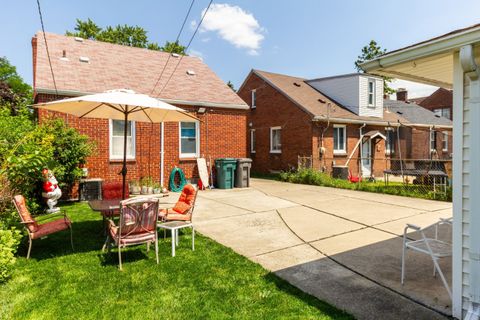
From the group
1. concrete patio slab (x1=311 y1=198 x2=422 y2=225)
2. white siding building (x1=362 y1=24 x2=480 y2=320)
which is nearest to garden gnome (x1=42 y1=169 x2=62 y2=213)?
concrete patio slab (x1=311 y1=198 x2=422 y2=225)

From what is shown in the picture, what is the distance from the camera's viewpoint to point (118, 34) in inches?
1380

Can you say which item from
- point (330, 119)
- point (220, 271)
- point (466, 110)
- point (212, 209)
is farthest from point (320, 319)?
point (330, 119)

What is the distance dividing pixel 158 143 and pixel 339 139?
11597mm

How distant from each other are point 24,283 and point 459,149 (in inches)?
226

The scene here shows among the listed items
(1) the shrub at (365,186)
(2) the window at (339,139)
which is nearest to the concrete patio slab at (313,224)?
(1) the shrub at (365,186)

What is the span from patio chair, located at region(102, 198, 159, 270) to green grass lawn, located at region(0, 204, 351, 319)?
0.41 metres

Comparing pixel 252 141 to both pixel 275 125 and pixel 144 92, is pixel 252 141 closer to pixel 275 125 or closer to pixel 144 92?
pixel 275 125

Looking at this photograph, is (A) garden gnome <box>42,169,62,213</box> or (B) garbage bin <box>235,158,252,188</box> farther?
(B) garbage bin <box>235,158,252,188</box>

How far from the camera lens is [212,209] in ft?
30.7

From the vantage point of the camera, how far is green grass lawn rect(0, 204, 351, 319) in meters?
3.51

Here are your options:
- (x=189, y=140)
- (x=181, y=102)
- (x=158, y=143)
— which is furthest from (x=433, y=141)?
(x=158, y=143)

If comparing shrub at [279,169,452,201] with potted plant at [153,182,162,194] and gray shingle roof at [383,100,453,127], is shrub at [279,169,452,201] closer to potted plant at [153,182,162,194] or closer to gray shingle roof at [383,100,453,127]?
potted plant at [153,182,162,194]

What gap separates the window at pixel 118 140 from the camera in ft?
39.9

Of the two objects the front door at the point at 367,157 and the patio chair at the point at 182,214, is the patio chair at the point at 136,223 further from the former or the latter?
the front door at the point at 367,157
